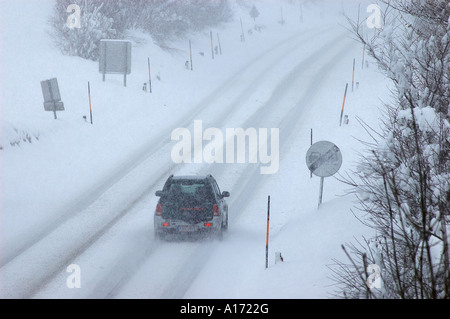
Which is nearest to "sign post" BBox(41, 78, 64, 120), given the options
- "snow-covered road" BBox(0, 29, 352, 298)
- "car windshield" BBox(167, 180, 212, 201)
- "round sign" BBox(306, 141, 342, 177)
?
"snow-covered road" BBox(0, 29, 352, 298)

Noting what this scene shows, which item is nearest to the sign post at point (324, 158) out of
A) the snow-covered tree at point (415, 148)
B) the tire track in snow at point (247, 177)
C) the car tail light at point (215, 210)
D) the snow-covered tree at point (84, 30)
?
the car tail light at point (215, 210)

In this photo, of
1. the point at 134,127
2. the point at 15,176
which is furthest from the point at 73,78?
the point at 15,176

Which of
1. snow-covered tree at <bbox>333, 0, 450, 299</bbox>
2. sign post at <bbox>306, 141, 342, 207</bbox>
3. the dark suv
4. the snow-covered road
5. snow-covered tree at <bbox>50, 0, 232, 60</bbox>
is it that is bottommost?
the snow-covered road

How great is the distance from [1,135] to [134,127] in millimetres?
6689

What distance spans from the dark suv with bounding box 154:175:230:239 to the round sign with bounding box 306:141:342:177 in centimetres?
251

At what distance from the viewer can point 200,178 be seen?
14031mm

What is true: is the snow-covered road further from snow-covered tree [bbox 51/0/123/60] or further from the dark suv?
snow-covered tree [bbox 51/0/123/60]

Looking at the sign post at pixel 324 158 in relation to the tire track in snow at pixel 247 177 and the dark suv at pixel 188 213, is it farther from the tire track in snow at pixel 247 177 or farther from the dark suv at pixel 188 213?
the tire track in snow at pixel 247 177

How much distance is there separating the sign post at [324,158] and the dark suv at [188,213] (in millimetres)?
2511

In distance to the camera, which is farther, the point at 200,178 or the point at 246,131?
the point at 246,131

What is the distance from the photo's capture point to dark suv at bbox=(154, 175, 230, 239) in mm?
13359

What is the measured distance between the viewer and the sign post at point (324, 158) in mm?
13094

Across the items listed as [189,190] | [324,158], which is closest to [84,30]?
[189,190]

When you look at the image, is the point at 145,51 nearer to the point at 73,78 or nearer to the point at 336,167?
the point at 73,78
